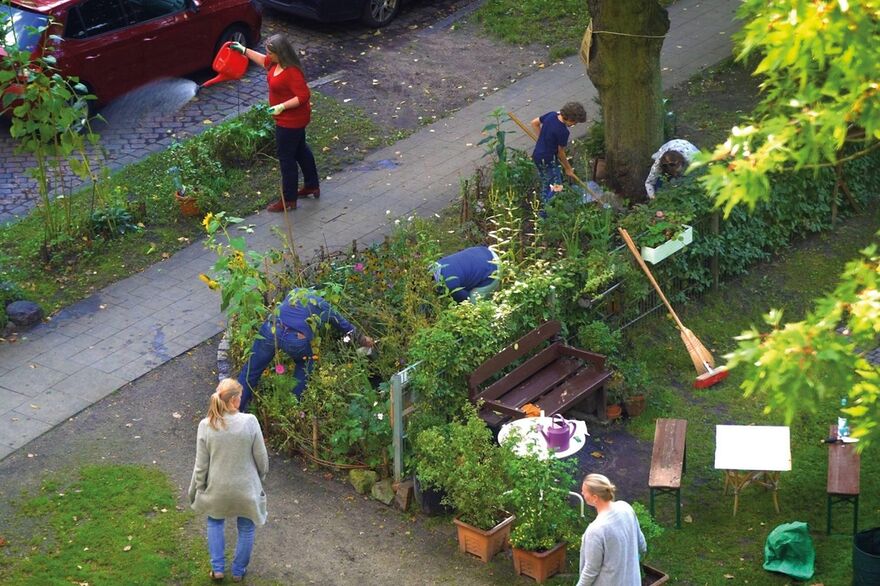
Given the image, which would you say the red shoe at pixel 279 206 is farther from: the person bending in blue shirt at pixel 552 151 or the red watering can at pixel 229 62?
the person bending in blue shirt at pixel 552 151

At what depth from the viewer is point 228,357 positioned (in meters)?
11.0

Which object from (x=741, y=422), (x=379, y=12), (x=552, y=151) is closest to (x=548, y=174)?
(x=552, y=151)

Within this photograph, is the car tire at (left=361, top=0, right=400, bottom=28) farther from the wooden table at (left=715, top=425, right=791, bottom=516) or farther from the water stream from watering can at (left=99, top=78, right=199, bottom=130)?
the wooden table at (left=715, top=425, right=791, bottom=516)

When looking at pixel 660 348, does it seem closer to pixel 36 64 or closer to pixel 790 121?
pixel 790 121

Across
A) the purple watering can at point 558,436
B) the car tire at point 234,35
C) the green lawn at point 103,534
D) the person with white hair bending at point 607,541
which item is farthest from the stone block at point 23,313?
the person with white hair bending at point 607,541

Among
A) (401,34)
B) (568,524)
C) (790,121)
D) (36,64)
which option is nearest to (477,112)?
(401,34)

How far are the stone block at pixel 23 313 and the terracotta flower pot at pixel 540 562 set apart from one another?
206 inches

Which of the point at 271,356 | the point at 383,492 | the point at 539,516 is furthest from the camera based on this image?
the point at 271,356

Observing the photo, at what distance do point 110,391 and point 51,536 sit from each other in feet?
6.41

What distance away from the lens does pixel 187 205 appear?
13.3 metres

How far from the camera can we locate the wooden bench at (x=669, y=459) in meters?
9.12

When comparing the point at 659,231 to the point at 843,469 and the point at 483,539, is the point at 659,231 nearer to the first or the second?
the point at 843,469

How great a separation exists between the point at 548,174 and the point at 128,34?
5.53 meters

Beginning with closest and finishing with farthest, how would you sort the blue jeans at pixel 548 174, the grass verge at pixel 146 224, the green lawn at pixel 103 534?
the green lawn at pixel 103 534 → the grass verge at pixel 146 224 → the blue jeans at pixel 548 174
